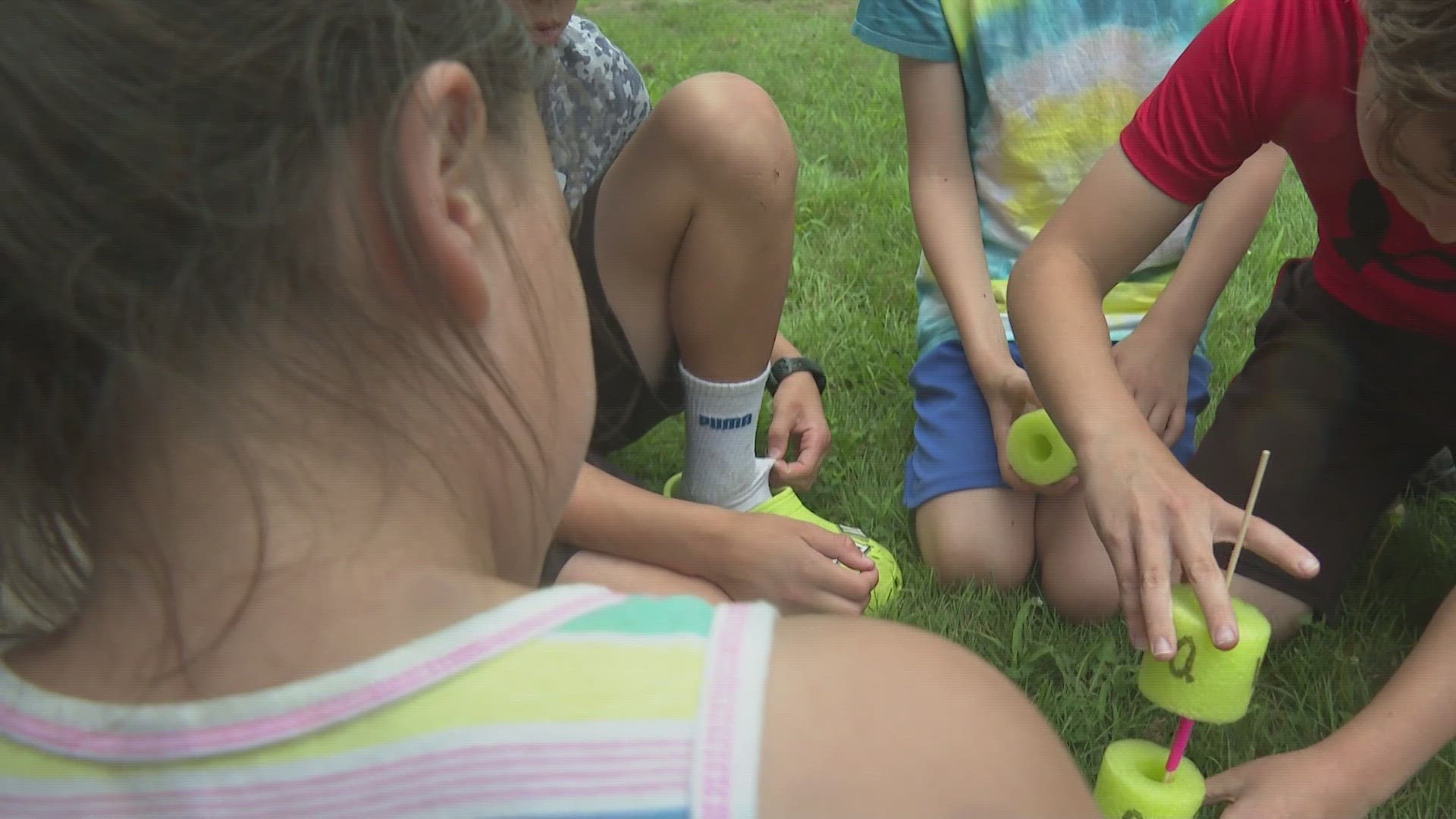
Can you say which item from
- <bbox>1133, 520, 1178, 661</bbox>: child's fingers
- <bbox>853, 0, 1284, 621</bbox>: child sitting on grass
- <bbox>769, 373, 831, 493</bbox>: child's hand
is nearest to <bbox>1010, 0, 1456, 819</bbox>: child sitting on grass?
<bbox>1133, 520, 1178, 661</bbox>: child's fingers

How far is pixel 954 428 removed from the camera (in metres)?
1.61

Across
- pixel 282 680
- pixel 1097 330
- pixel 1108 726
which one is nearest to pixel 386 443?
pixel 282 680

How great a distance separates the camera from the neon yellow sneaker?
1.41 meters

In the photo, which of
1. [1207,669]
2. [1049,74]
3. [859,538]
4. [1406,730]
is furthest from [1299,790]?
[1049,74]

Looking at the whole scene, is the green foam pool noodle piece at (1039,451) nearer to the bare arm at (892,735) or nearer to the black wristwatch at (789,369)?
the black wristwatch at (789,369)

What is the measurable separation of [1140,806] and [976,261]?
0.89 m

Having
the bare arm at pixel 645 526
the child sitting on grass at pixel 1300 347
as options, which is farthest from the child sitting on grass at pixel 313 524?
the bare arm at pixel 645 526

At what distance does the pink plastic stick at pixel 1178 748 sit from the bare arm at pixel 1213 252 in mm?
729

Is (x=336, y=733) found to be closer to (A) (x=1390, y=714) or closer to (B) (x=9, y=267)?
(B) (x=9, y=267)

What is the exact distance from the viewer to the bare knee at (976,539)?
144cm

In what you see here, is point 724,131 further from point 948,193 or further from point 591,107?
point 948,193

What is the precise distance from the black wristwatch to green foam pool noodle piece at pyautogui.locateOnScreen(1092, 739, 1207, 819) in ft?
2.64

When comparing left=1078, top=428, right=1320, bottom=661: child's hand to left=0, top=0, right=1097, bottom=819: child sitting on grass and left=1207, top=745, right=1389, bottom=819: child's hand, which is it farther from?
left=0, top=0, right=1097, bottom=819: child sitting on grass

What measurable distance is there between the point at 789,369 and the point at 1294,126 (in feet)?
2.39
